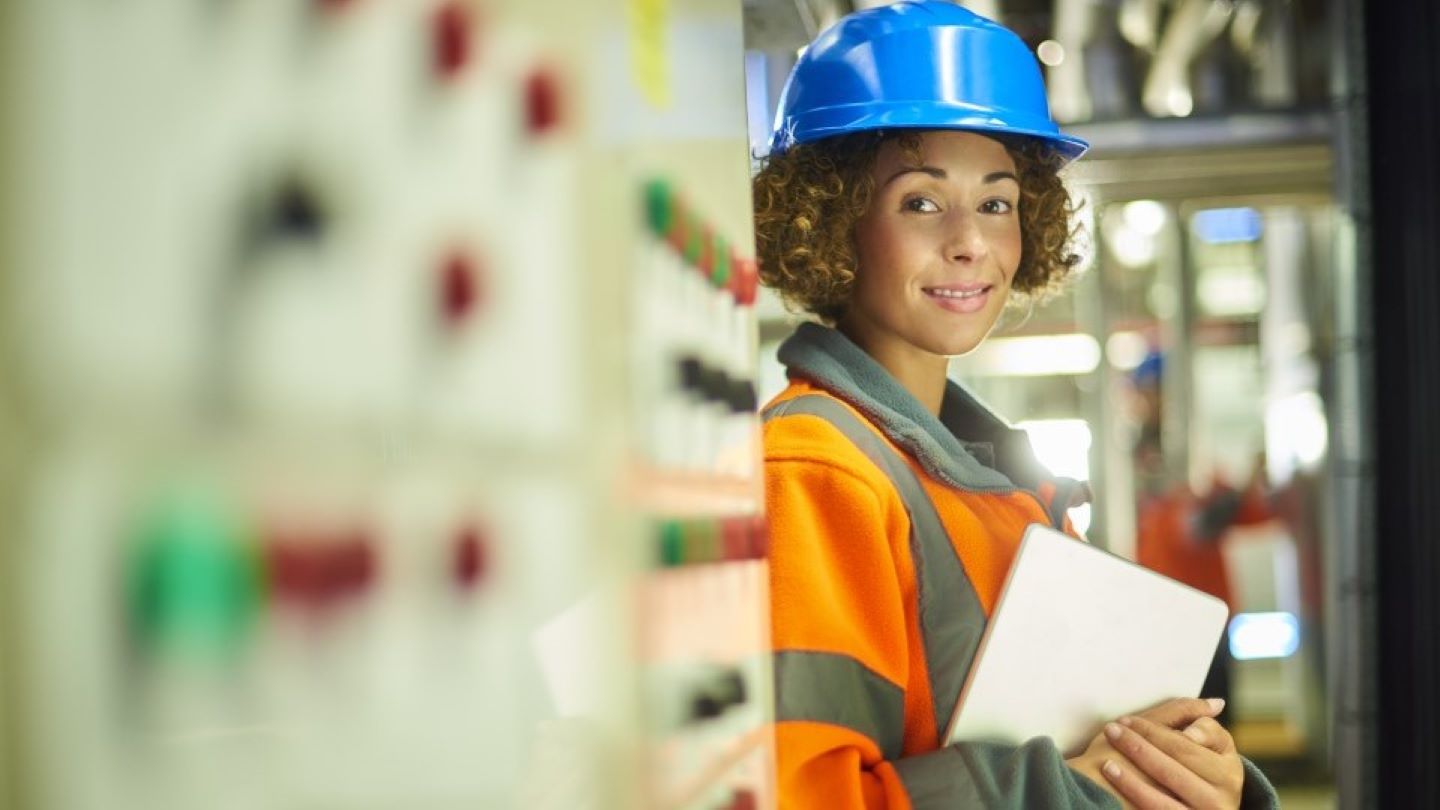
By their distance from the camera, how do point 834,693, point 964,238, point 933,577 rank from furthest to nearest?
point 964,238 < point 933,577 < point 834,693

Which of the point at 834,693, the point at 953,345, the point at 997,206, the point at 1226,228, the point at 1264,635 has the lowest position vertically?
the point at 1264,635

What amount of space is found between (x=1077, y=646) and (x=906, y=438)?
22 centimetres

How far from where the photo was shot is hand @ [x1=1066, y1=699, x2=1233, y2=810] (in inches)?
44.6

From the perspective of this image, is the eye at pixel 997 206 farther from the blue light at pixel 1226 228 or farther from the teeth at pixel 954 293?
the blue light at pixel 1226 228

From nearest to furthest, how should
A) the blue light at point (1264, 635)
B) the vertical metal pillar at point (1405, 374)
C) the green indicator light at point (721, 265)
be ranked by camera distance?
the green indicator light at point (721, 265) < the vertical metal pillar at point (1405, 374) < the blue light at point (1264, 635)

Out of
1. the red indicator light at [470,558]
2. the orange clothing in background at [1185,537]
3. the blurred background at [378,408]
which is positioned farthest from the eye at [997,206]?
the orange clothing in background at [1185,537]

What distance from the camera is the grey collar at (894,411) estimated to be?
1195 mm

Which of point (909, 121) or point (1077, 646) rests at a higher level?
point (909, 121)

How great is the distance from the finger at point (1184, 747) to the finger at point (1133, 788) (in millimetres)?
35

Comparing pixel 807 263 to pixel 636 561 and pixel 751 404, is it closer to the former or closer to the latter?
pixel 751 404

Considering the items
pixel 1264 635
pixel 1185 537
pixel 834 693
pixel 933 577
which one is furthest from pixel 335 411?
pixel 1264 635

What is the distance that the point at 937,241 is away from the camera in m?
1.27

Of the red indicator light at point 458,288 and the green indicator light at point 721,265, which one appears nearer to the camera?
the red indicator light at point 458,288

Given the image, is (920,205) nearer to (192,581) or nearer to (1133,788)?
(1133,788)
